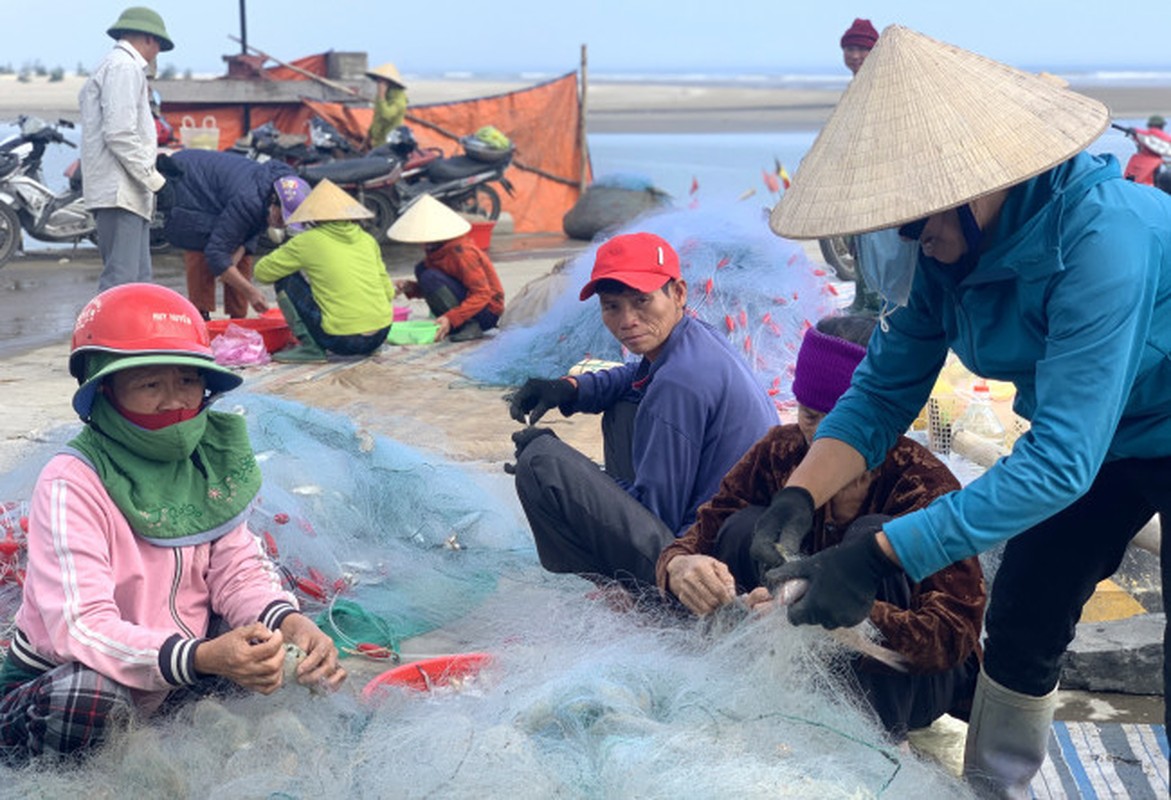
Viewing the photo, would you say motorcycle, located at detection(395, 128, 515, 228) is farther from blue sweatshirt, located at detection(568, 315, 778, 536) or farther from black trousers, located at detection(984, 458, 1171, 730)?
black trousers, located at detection(984, 458, 1171, 730)

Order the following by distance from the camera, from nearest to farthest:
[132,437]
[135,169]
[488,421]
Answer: [132,437], [488,421], [135,169]

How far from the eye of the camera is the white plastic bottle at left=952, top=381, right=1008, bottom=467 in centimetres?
460

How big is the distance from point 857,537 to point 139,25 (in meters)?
5.58

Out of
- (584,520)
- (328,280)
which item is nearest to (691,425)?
(584,520)

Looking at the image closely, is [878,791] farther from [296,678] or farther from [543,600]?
[543,600]

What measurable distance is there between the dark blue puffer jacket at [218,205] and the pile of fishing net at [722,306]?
1711mm

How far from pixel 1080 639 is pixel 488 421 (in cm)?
326

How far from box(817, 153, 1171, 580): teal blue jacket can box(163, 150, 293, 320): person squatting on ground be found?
244 inches

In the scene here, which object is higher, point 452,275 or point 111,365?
point 111,365

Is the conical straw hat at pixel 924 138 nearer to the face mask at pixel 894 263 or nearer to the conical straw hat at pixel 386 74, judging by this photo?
the face mask at pixel 894 263

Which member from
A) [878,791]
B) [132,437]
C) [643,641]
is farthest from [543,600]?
[878,791]

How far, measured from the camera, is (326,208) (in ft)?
24.3

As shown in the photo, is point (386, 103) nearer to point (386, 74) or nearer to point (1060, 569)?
point (386, 74)

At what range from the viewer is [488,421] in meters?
6.23
